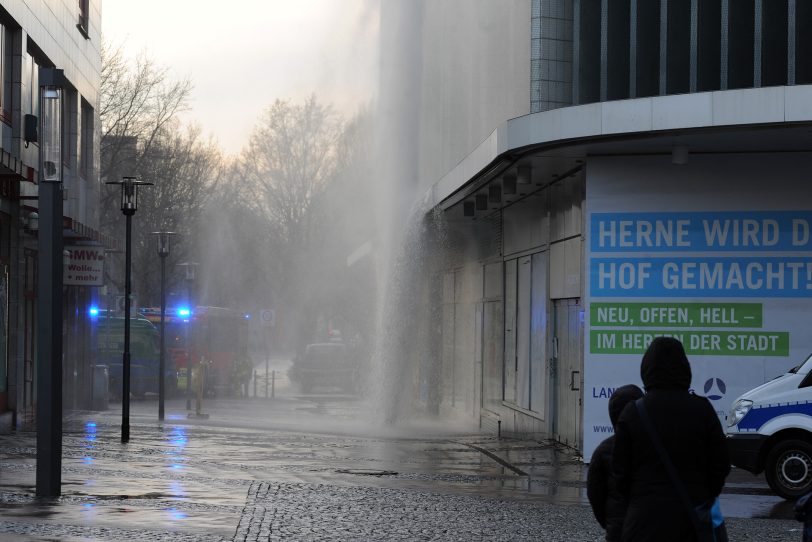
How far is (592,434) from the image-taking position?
A: 1753 centimetres

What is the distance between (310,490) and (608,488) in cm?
712

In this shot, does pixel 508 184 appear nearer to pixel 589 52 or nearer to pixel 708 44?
pixel 589 52

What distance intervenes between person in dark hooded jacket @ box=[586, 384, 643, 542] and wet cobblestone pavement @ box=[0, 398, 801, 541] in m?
3.93

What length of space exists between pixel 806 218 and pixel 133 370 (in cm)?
2576

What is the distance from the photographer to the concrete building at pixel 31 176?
23.5 meters

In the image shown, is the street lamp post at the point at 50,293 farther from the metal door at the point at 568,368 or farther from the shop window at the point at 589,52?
the shop window at the point at 589,52

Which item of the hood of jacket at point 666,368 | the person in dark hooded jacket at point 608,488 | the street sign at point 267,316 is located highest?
the street sign at point 267,316

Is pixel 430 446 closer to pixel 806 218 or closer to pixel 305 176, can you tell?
pixel 806 218

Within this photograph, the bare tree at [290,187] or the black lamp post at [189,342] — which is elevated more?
the bare tree at [290,187]

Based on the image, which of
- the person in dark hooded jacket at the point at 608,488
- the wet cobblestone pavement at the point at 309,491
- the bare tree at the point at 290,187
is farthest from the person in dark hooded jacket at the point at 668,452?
the bare tree at the point at 290,187

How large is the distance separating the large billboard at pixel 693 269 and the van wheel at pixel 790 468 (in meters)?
3.57

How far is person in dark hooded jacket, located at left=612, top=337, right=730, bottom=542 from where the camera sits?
19.3 feet

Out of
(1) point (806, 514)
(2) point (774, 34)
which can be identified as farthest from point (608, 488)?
(2) point (774, 34)

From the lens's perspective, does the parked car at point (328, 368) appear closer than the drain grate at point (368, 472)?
No
